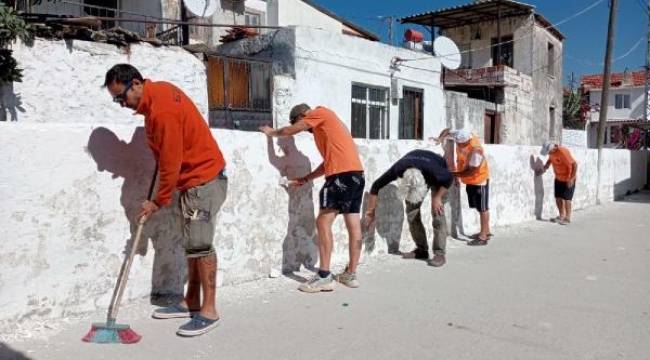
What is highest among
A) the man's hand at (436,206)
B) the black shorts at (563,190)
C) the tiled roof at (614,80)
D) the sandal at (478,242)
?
the tiled roof at (614,80)

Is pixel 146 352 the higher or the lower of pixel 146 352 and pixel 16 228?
the lower

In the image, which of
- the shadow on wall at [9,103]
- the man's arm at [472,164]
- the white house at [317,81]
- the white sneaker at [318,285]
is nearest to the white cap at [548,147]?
the man's arm at [472,164]

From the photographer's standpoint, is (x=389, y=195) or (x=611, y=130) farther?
(x=611, y=130)

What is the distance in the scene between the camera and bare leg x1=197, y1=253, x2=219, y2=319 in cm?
350

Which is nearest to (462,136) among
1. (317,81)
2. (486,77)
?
(317,81)

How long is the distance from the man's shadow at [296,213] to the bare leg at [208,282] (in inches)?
56.5

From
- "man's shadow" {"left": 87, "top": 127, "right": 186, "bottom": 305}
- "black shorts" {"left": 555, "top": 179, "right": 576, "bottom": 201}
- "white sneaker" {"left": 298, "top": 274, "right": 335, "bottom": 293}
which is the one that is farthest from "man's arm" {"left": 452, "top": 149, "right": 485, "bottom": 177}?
"man's shadow" {"left": 87, "top": 127, "right": 186, "bottom": 305}

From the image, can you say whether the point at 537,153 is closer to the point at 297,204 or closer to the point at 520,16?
the point at 297,204

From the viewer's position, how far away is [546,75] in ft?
76.7

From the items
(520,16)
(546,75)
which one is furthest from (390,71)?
(546,75)

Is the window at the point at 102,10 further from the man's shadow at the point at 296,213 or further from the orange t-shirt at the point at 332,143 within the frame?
the orange t-shirt at the point at 332,143

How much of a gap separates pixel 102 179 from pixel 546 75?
23.2 m

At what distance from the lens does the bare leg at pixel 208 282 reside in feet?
11.5

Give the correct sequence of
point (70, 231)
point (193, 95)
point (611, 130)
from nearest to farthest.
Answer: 1. point (70, 231)
2. point (193, 95)
3. point (611, 130)
